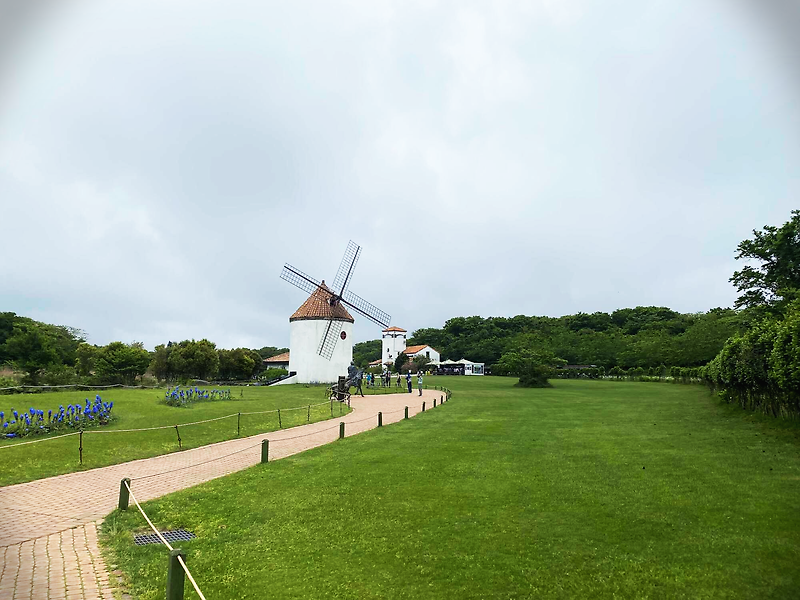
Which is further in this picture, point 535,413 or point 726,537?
point 535,413

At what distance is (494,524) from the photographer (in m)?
7.61

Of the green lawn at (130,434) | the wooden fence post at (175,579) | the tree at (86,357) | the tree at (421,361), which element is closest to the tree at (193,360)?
the tree at (86,357)

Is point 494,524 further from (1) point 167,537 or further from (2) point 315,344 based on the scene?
(2) point 315,344

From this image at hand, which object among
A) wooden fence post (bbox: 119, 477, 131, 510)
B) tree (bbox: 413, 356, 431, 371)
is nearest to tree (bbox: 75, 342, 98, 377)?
tree (bbox: 413, 356, 431, 371)

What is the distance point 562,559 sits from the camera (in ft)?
20.8

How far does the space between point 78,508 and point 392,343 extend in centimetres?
8359

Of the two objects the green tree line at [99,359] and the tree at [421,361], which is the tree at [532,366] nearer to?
the green tree line at [99,359]

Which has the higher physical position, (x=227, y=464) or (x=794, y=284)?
(x=794, y=284)

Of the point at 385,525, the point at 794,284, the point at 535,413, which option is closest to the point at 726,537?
the point at 385,525

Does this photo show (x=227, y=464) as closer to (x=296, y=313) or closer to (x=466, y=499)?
(x=466, y=499)

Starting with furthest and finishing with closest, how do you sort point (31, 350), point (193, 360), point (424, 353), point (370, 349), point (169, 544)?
point (370, 349) → point (424, 353) → point (193, 360) → point (31, 350) → point (169, 544)

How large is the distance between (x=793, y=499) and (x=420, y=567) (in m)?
6.51

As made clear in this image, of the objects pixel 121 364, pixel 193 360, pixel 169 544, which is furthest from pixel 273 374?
pixel 169 544

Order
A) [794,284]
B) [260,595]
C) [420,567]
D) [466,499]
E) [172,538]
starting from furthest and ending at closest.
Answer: [794,284]
[466,499]
[172,538]
[420,567]
[260,595]
